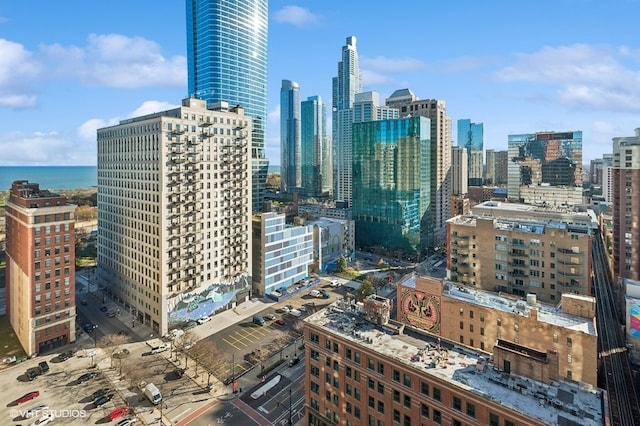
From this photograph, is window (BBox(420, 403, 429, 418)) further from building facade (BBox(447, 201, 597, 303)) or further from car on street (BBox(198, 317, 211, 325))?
car on street (BBox(198, 317, 211, 325))

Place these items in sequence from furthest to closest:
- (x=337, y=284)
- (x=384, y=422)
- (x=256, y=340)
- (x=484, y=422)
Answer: (x=337, y=284) < (x=256, y=340) < (x=384, y=422) < (x=484, y=422)

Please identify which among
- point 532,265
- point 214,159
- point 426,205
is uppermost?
point 214,159

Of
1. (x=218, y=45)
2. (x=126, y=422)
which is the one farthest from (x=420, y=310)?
(x=218, y=45)

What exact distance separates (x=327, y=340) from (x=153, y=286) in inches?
2149

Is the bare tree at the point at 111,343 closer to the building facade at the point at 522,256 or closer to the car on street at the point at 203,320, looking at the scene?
the car on street at the point at 203,320

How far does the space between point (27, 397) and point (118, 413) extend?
17869mm

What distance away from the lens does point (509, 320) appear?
6819cm

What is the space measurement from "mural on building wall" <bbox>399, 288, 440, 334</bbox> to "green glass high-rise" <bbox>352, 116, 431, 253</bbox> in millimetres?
85623

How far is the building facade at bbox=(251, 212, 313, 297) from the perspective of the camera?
110562 millimetres

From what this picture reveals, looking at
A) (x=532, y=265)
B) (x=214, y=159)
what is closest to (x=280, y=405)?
(x=214, y=159)

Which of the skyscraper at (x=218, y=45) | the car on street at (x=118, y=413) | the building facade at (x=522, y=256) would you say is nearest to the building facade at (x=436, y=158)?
the building facade at (x=522, y=256)

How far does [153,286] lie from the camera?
88.4m

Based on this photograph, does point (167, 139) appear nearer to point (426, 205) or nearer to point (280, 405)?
point (280, 405)

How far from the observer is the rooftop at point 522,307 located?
211 ft
